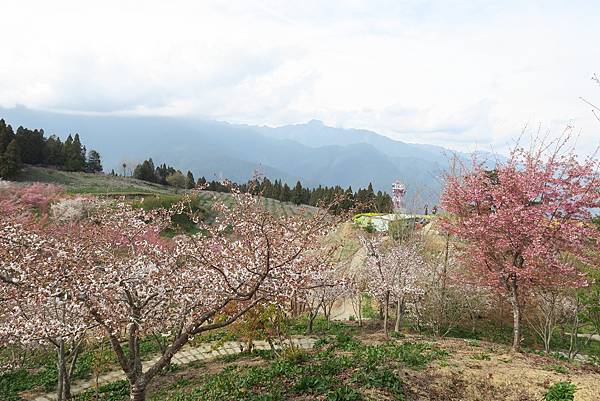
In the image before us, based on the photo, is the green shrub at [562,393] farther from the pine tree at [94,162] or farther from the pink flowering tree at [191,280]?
the pine tree at [94,162]

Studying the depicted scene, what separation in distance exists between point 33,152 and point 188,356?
239 feet

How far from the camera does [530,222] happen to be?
Answer: 10.3 meters

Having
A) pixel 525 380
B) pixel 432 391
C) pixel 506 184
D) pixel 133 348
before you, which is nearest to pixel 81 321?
pixel 133 348

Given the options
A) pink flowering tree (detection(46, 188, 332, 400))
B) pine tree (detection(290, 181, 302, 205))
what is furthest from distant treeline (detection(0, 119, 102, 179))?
pink flowering tree (detection(46, 188, 332, 400))

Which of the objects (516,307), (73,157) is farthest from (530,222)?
(73,157)

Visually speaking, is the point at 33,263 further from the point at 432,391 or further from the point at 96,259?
the point at 432,391

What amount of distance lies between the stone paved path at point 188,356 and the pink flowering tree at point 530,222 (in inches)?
242

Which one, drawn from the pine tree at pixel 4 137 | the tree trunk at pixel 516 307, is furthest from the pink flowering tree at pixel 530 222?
the pine tree at pixel 4 137

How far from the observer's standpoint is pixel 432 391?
26.1 feet

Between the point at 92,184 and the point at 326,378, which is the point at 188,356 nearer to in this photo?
the point at 326,378

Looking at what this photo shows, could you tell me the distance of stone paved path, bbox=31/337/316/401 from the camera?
12.8 m

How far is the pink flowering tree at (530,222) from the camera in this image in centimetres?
1027

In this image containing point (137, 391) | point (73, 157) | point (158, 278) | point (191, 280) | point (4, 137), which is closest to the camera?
point (137, 391)

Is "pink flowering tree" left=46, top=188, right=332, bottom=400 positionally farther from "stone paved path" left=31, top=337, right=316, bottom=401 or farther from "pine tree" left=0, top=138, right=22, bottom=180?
"pine tree" left=0, top=138, right=22, bottom=180
